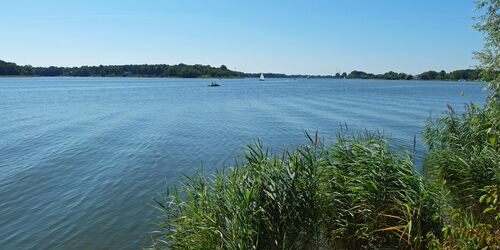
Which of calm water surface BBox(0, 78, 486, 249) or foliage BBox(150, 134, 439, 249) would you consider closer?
foliage BBox(150, 134, 439, 249)

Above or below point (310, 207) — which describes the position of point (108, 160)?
below

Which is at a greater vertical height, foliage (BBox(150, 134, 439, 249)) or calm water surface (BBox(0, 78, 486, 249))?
foliage (BBox(150, 134, 439, 249))

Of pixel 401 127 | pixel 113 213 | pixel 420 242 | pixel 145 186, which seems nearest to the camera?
pixel 420 242

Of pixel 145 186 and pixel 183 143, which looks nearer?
pixel 145 186

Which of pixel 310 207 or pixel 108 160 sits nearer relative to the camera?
pixel 310 207

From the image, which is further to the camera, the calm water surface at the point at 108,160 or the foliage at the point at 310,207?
the calm water surface at the point at 108,160

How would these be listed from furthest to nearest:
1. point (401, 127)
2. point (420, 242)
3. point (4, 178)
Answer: point (401, 127) < point (4, 178) < point (420, 242)

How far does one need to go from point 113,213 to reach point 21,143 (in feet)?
53.1

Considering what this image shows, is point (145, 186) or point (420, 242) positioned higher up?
point (420, 242)

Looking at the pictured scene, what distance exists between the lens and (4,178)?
16984mm

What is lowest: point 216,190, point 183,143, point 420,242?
point 183,143

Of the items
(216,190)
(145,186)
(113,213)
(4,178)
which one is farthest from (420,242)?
(4,178)

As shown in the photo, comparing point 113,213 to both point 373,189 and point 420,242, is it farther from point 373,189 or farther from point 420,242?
point 420,242

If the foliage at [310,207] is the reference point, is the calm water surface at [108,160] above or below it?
below
